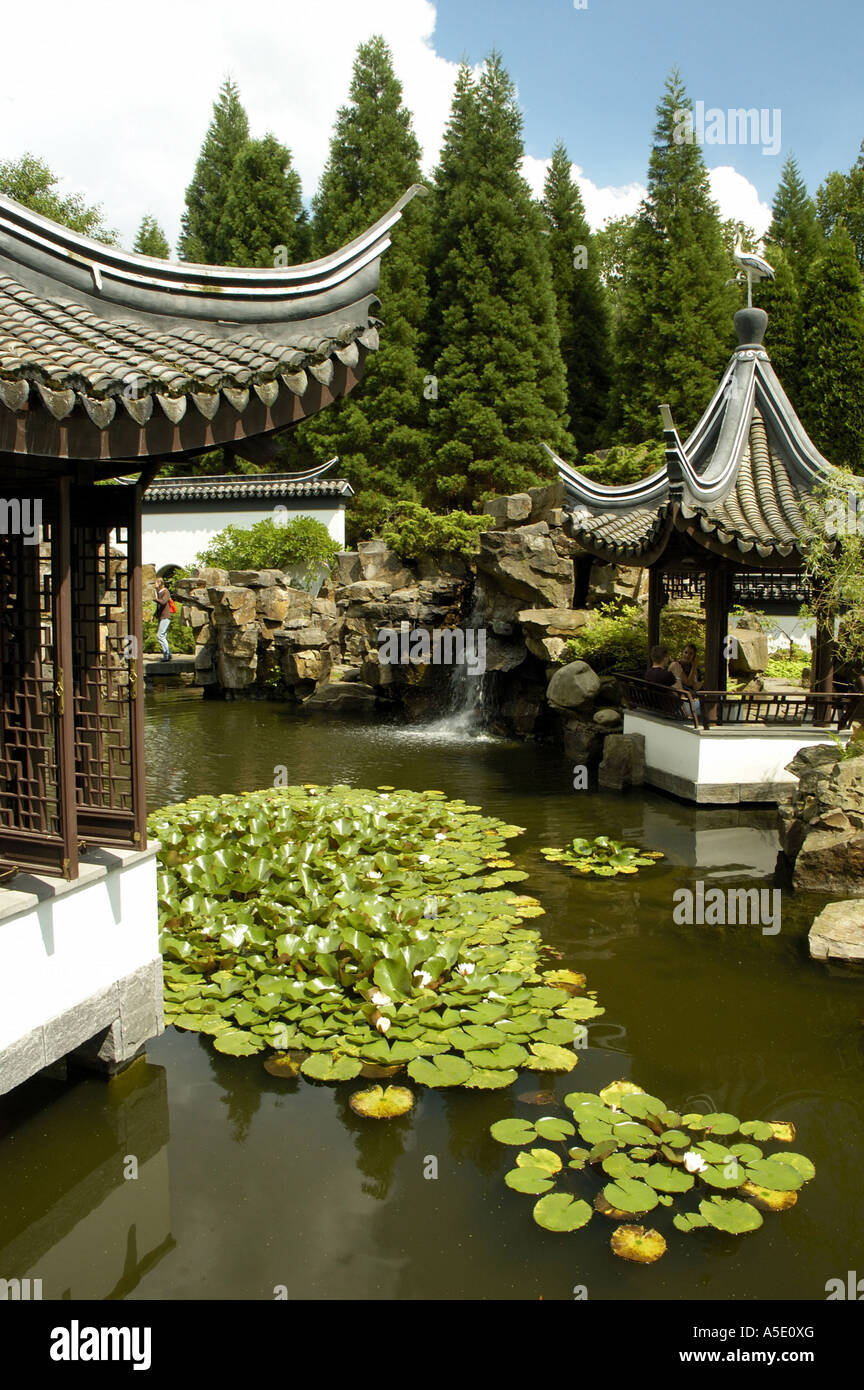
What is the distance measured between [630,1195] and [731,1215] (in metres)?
0.37

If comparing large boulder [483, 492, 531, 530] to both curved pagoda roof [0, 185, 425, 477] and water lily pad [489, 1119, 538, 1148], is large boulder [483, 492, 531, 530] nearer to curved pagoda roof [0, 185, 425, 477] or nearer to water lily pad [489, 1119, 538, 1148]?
curved pagoda roof [0, 185, 425, 477]

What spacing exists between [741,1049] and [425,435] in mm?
25515

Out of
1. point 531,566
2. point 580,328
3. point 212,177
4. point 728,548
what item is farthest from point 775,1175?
point 212,177

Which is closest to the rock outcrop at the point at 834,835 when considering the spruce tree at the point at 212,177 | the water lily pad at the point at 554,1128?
the water lily pad at the point at 554,1128

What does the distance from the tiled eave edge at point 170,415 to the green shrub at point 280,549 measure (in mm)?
21397

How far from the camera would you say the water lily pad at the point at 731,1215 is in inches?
141

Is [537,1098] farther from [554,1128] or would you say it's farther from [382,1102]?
[382,1102]

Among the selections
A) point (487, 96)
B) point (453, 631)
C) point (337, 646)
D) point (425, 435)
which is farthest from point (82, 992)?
point (487, 96)

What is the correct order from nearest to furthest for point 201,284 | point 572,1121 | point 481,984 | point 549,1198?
point 549,1198
point 572,1121
point 201,284
point 481,984

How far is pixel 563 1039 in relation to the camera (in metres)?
5.00

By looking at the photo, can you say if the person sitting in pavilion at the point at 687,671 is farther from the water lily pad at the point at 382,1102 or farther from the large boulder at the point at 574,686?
the water lily pad at the point at 382,1102

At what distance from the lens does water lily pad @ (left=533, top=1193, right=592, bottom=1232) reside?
11.8ft

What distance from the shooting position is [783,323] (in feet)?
88.2
